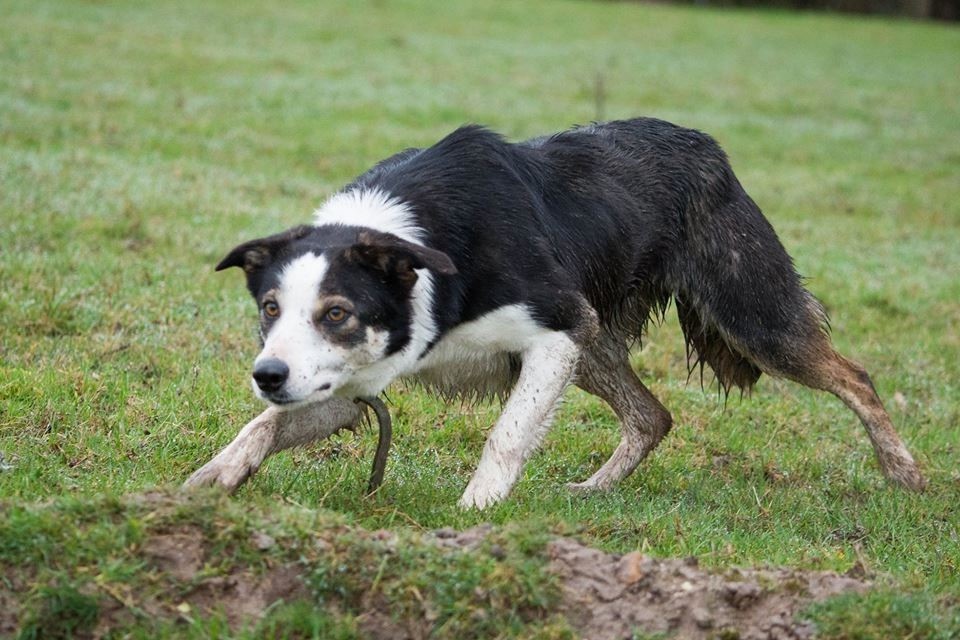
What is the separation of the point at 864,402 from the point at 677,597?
3.23 meters

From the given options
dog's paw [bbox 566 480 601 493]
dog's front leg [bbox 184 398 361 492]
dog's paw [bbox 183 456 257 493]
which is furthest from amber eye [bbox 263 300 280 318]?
dog's paw [bbox 566 480 601 493]

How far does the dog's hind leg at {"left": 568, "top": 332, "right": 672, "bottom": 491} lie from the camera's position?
7199 mm

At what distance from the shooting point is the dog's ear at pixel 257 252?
18.1 ft

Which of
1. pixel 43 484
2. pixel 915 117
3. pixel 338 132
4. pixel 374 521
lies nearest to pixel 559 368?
pixel 374 521

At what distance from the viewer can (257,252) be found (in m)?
5.55

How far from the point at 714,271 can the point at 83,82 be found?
13.5 m

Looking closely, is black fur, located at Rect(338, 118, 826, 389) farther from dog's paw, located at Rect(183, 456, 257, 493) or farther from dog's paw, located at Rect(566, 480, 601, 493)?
dog's paw, located at Rect(183, 456, 257, 493)

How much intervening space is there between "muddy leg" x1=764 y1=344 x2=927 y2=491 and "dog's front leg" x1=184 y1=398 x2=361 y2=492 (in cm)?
269

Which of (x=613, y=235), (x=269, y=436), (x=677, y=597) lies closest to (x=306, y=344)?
(x=269, y=436)

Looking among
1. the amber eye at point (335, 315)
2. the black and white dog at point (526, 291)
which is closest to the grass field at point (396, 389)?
the black and white dog at point (526, 291)

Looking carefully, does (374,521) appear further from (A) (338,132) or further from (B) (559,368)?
(A) (338,132)

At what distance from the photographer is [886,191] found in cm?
1706

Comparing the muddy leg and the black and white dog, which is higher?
the black and white dog

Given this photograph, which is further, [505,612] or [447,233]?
[447,233]
